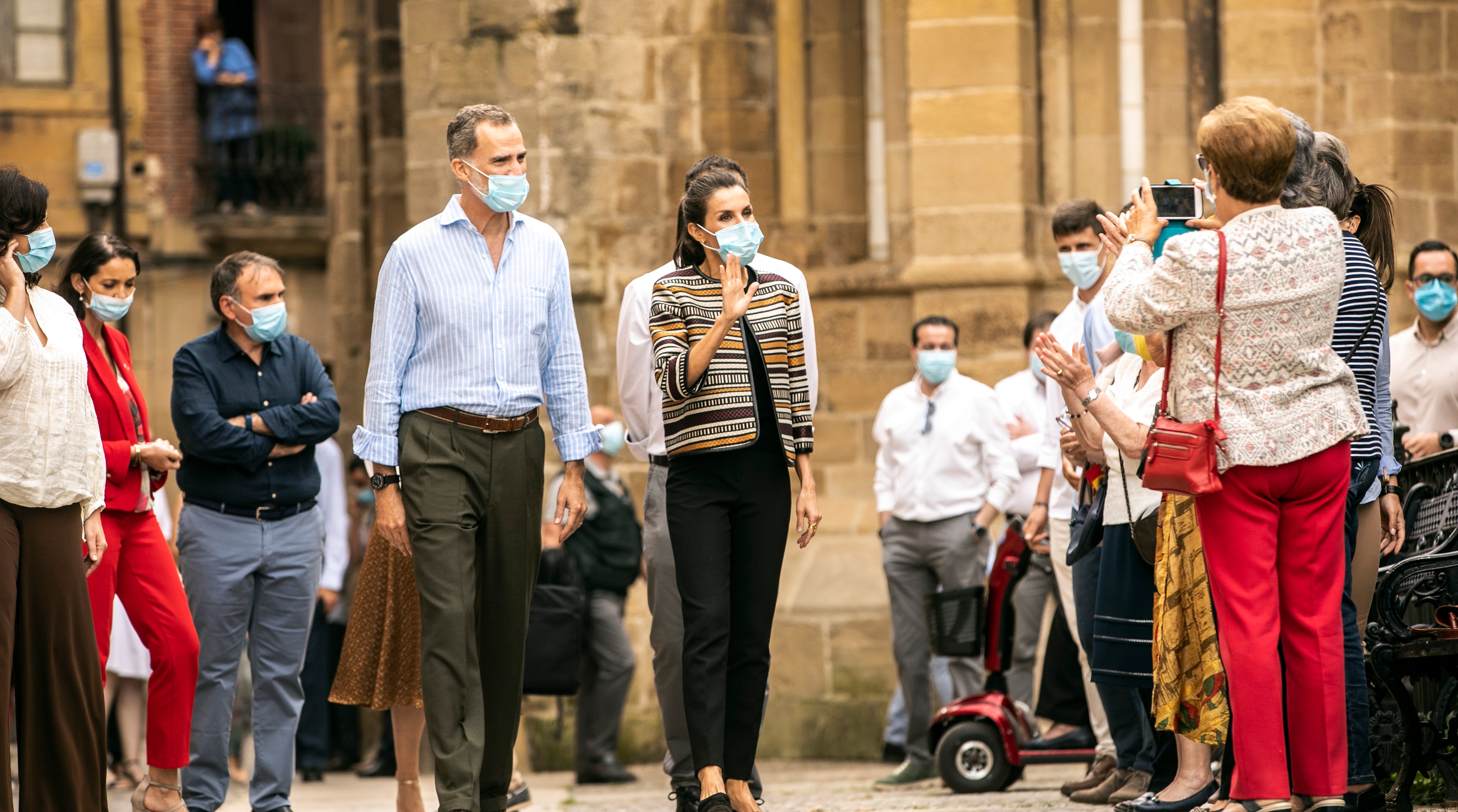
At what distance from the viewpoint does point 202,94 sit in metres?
23.1

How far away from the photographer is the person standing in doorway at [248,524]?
262 inches

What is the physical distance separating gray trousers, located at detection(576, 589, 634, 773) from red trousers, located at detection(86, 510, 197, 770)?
387cm

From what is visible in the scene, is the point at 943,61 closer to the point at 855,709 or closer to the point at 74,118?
the point at 855,709

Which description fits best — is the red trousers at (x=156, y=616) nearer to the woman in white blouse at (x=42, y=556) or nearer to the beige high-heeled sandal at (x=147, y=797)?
the beige high-heeled sandal at (x=147, y=797)

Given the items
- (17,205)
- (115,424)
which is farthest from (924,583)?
(17,205)

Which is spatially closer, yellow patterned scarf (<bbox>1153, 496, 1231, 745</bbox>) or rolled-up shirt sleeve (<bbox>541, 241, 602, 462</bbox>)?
yellow patterned scarf (<bbox>1153, 496, 1231, 745</bbox>)

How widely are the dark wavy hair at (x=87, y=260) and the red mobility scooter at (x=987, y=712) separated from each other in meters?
3.91

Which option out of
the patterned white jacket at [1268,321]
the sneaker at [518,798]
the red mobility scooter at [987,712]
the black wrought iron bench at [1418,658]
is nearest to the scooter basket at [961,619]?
the red mobility scooter at [987,712]

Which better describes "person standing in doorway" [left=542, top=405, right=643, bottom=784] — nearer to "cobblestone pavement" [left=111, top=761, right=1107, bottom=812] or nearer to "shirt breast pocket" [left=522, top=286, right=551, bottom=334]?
"cobblestone pavement" [left=111, top=761, right=1107, bottom=812]

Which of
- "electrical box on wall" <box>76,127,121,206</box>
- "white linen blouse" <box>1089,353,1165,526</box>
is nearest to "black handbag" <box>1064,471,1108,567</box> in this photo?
"white linen blouse" <box>1089,353,1165,526</box>

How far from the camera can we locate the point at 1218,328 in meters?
4.81

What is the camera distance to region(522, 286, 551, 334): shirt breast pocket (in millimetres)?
5914

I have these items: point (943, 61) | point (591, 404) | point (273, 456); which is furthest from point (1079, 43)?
point (273, 456)

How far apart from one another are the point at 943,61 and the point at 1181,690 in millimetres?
5900
